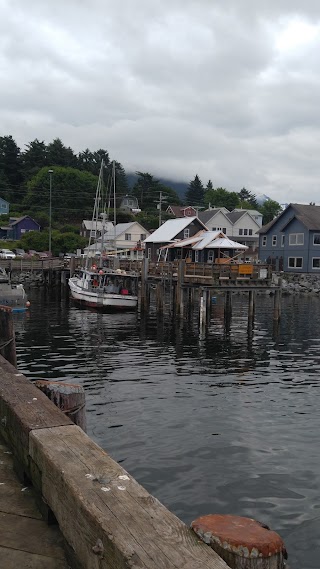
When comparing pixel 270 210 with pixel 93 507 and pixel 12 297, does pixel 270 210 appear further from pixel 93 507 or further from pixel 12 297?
pixel 93 507

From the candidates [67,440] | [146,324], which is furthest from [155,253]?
[67,440]

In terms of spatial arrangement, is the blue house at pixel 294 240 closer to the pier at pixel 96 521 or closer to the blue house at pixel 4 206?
the blue house at pixel 4 206

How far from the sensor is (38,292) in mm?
57188

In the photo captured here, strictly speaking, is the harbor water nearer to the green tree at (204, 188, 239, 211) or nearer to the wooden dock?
the wooden dock

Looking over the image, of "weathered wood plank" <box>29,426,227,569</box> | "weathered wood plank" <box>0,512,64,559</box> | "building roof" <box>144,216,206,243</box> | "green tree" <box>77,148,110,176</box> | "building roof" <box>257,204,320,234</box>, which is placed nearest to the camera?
"weathered wood plank" <box>29,426,227,569</box>

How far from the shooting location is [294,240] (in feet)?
220

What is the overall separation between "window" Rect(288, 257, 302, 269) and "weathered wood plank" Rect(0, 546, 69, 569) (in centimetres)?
6642

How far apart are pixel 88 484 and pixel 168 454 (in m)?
7.29

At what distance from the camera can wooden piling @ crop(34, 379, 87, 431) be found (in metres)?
6.32

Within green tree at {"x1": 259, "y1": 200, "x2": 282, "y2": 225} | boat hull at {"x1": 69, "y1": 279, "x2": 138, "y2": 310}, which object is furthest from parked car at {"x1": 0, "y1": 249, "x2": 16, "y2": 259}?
green tree at {"x1": 259, "y1": 200, "x2": 282, "y2": 225}

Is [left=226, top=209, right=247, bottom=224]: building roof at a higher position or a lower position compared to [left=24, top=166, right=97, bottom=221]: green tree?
lower

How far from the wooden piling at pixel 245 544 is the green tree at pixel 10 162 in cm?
12140

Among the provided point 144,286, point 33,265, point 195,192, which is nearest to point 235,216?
point 33,265

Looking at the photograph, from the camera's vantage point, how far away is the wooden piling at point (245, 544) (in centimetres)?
287
